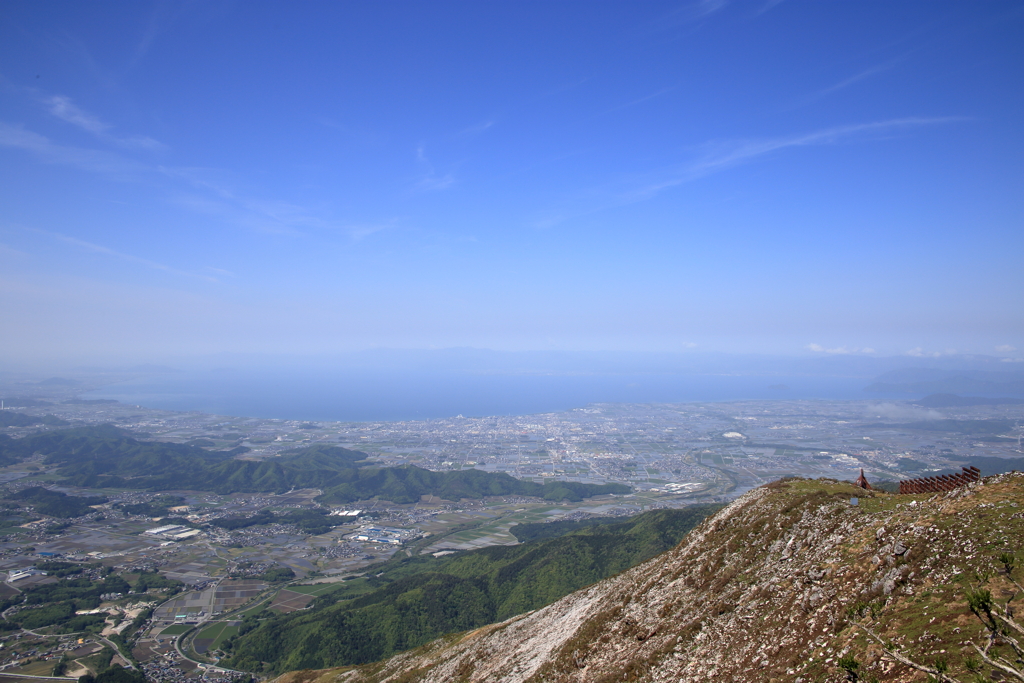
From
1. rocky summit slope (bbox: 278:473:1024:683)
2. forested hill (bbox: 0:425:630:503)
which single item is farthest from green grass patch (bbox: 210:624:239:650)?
forested hill (bbox: 0:425:630:503)

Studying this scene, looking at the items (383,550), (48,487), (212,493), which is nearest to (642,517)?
(383,550)

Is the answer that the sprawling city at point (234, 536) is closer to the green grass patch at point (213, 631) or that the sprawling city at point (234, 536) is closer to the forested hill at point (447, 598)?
the green grass patch at point (213, 631)

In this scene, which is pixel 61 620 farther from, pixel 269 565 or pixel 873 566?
pixel 873 566

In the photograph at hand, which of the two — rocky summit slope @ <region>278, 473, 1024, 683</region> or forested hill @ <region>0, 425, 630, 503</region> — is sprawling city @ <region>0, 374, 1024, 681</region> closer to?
forested hill @ <region>0, 425, 630, 503</region>

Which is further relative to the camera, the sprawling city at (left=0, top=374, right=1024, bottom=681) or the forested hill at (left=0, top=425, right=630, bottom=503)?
the forested hill at (left=0, top=425, right=630, bottom=503)

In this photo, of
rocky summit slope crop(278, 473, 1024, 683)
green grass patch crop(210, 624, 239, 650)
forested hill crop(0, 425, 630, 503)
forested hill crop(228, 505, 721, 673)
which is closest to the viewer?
rocky summit slope crop(278, 473, 1024, 683)

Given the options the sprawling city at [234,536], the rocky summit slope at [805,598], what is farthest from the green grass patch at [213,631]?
the rocky summit slope at [805,598]

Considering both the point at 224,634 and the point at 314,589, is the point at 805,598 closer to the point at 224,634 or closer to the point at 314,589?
the point at 224,634
